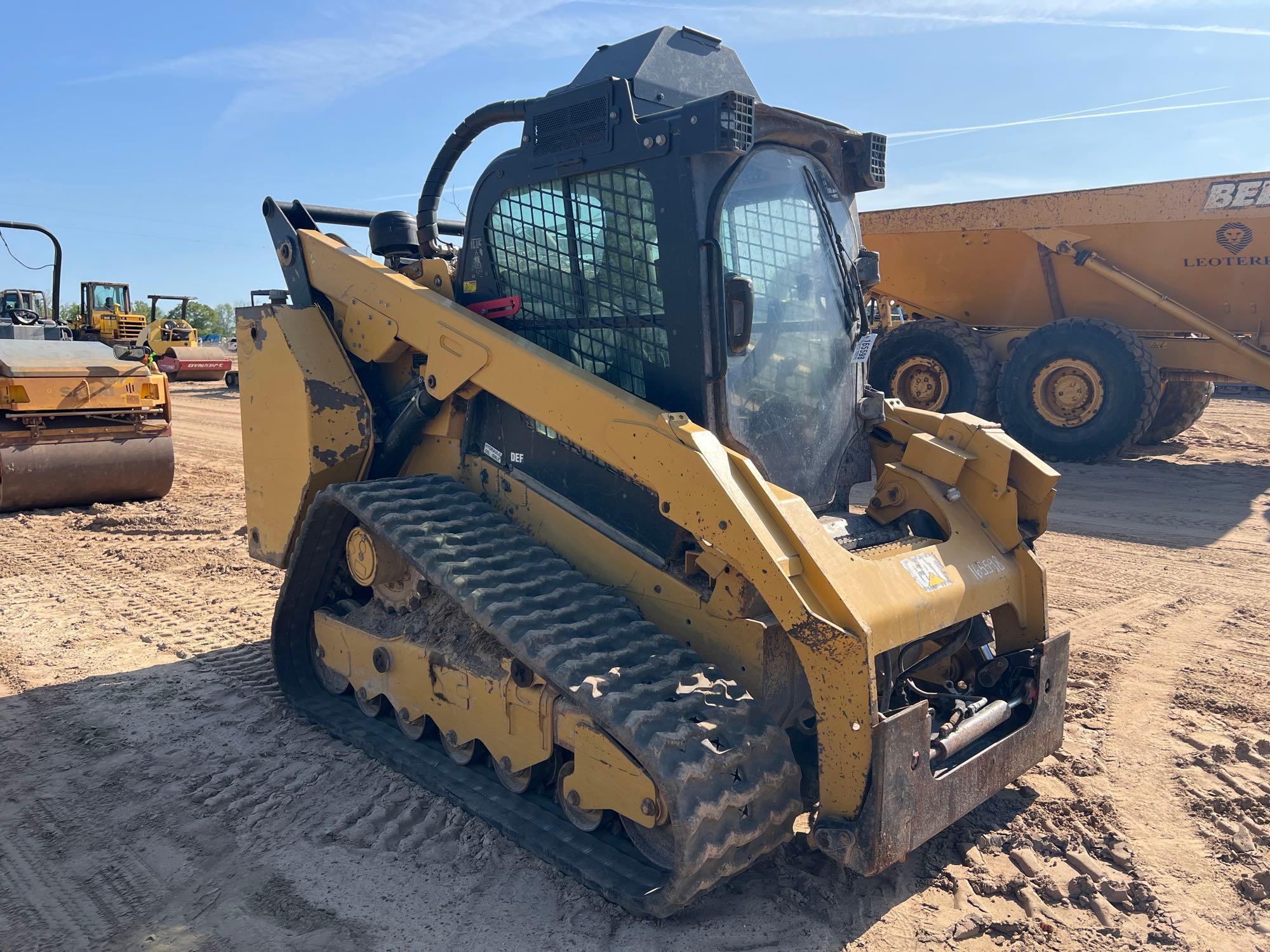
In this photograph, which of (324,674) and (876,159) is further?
(324,674)

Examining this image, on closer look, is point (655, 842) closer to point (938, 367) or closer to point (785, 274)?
point (785, 274)

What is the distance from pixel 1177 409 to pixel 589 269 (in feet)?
34.9

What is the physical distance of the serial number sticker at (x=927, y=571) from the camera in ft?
10.6

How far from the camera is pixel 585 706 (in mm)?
2848

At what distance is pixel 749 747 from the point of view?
9.02ft

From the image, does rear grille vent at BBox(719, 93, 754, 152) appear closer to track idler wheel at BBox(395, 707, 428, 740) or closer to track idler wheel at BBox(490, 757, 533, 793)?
track idler wheel at BBox(490, 757, 533, 793)

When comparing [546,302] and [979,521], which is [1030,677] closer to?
[979,521]

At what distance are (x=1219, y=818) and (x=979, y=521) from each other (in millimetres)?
1333

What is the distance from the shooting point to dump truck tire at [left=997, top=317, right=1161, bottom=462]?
33.7 feet

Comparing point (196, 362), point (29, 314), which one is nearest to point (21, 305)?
point (29, 314)

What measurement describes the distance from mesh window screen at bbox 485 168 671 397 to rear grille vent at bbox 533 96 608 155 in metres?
0.12

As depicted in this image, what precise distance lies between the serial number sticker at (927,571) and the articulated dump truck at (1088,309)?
7140 millimetres

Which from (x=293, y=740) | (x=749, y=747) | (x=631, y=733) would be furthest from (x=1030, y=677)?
(x=293, y=740)

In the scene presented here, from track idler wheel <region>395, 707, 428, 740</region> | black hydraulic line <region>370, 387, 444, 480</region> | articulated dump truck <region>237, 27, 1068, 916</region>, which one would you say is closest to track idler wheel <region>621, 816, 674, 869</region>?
articulated dump truck <region>237, 27, 1068, 916</region>
